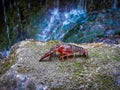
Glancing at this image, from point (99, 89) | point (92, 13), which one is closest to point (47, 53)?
point (99, 89)

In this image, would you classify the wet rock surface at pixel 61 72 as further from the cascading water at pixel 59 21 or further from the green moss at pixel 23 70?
the cascading water at pixel 59 21

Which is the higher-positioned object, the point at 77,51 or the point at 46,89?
the point at 77,51

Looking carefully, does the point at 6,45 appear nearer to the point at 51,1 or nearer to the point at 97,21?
the point at 51,1

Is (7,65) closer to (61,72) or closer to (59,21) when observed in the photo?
(61,72)

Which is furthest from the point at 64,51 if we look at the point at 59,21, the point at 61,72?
the point at 59,21

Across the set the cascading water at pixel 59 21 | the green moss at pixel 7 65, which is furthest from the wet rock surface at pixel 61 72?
the cascading water at pixel 59 21

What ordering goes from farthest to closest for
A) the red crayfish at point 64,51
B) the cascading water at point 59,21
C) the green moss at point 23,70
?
the cascading water at point 59,21, the red crayfish at point 64,51, the green moss at point 23,70
